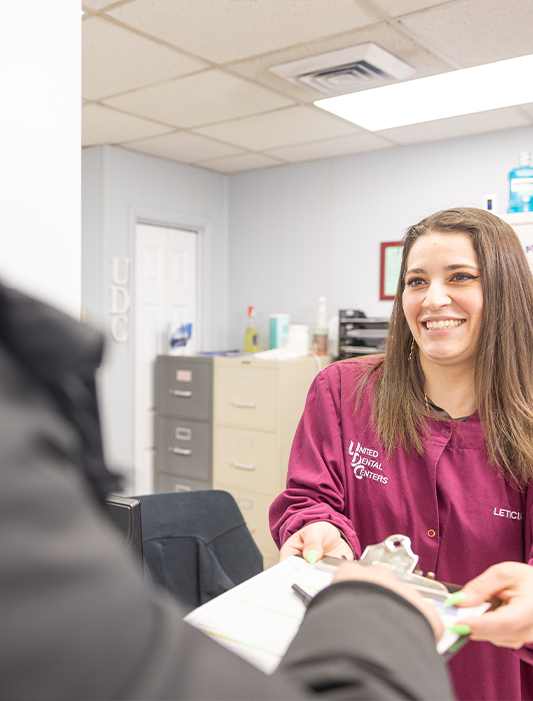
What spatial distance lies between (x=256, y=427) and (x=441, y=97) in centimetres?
201

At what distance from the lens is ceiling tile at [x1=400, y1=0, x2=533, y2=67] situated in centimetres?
212

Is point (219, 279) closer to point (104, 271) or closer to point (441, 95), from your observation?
point (104, 271)

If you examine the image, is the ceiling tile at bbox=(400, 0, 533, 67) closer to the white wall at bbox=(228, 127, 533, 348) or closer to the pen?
the white wall at bbox=(228, 127, 533, 348)

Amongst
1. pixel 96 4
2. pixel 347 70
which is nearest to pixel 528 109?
pixel 347 70

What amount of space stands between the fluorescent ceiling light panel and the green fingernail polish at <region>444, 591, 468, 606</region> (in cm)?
244

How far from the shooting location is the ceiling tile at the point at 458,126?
10.4 ft

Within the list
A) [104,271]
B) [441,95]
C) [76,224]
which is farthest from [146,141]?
[76,224]

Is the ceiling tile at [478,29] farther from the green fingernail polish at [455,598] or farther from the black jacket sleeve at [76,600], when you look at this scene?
the black jacket sleeve at [76,600]

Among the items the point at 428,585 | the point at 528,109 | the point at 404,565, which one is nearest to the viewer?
the point at 428,585

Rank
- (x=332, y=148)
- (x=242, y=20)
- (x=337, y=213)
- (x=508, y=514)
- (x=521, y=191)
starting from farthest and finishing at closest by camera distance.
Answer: (x=337, y=213), (x=332, y=148), (x=242, y=20), (x=521, y=191), (x=508, y=514)

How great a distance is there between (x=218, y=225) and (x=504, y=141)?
2.10 metres

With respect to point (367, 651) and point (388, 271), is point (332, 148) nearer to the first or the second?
point (388, 271)

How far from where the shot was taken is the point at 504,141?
3439mm

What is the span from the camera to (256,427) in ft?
12.0
